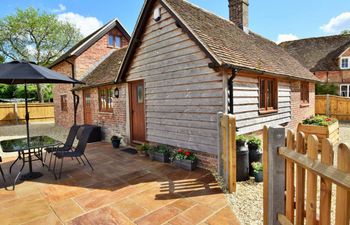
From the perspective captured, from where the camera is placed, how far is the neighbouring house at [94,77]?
32.4 ft

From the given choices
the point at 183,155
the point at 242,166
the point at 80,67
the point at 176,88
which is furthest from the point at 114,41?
the point at 242,166

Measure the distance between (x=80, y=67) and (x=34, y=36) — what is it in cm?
1996

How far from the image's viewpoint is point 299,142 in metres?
2.11

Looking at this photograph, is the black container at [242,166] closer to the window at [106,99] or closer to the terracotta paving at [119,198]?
the terracotta paving at [119,198]

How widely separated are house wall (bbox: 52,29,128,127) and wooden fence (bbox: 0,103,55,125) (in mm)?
7234

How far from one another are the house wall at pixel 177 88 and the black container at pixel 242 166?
2.60 feet

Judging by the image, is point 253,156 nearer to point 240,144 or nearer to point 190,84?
point 240,144

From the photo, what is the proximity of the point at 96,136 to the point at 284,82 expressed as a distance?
8.39 metres

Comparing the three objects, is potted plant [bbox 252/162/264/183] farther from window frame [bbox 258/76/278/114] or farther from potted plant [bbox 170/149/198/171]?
window frame [bbox 258/76/278/114]

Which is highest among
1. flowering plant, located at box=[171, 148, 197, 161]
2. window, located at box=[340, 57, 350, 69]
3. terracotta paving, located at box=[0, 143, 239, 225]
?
window, located at box=[340, 57, 350, 69]

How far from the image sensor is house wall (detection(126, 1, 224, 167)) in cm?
553

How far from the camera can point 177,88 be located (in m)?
6.38

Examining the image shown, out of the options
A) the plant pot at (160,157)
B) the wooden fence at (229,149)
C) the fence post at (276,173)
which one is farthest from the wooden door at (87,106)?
the fence post at (276,173)

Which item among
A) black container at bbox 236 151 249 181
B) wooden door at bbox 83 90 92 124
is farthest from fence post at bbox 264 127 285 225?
wooden door at bbox 83 90 92 124
